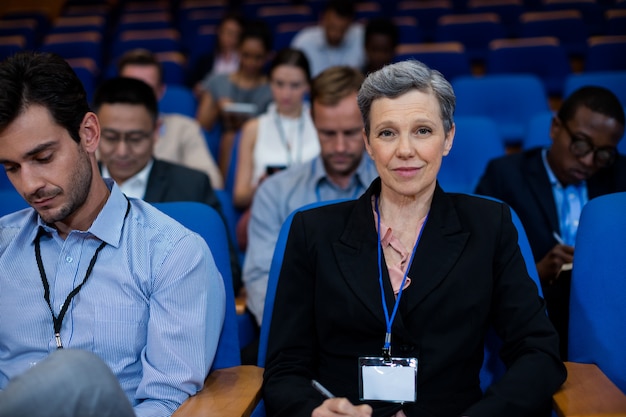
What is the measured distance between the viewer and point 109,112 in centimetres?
236

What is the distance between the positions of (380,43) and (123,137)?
2.33m

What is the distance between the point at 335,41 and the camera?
4816mm

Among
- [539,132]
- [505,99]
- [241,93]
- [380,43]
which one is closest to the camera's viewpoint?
[539,132]

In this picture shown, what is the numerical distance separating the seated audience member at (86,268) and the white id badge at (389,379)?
32 cm

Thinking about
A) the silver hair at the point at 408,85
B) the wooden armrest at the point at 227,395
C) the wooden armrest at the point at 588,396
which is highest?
the silver hair at the point at 408,85

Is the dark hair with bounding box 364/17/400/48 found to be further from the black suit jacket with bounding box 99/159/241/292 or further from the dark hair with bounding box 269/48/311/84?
the black suit jacket with bounding box 99/159/241/292

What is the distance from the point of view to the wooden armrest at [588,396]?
1.25 meters

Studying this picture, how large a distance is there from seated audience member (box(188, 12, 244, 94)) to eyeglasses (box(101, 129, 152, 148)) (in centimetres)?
234

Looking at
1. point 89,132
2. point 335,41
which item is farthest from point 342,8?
point 89,132

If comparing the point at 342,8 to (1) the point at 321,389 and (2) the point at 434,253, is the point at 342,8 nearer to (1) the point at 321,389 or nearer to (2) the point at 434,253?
(2) the point at 434,253

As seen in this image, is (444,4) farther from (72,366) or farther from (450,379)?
(72,366)

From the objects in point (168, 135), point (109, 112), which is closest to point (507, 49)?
point (168, 135)

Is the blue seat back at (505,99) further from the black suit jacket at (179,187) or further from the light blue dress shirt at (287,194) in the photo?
the black suit jacket at (179,187)

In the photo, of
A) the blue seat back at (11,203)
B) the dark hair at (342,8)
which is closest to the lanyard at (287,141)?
the blue seat back at (11,203)
